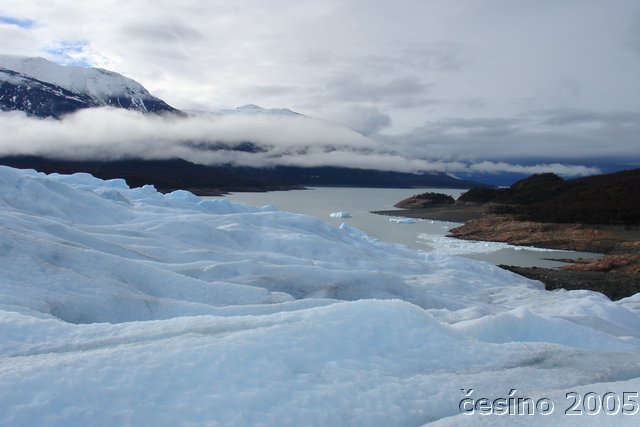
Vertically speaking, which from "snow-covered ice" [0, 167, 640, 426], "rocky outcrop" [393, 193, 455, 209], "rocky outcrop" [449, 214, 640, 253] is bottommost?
"rocky outcrop" [449, 214, 640, 253]

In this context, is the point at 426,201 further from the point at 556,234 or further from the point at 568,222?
the point at 556,234

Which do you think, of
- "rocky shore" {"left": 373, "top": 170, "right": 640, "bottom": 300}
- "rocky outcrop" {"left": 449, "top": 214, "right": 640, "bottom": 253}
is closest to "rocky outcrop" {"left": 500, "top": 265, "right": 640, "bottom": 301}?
"rocky shore" {"left": 373, "top": 170, "right": 640, "bottom": 300}

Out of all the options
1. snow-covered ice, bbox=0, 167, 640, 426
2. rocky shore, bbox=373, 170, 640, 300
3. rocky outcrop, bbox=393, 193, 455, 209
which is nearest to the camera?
snow-covered ice, bbox=0, 167, 640, 426

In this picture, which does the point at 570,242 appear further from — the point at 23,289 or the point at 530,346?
the point at 23,289

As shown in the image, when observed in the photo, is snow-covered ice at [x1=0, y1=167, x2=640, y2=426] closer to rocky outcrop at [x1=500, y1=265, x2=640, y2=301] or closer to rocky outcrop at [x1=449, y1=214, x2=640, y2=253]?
rocky outcrop at [x1=500, y1=265, x2=640, y2=301]

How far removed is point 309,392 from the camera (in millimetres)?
4023

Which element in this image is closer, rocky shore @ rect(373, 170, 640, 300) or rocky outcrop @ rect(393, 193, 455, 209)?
rocky shore @ rect(373, 170, 640, 300)

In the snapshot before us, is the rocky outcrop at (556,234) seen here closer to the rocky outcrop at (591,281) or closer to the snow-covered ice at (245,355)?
the rocky outcrop at (591,281)

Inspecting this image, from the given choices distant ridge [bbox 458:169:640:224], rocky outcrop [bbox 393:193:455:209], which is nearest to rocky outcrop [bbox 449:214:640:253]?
distant ridge [bbox 458:169:640:224]

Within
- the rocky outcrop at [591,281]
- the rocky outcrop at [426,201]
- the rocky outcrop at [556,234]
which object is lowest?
the rocky outcrop at [591,281]

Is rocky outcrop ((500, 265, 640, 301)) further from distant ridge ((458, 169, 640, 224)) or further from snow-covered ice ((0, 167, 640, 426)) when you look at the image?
distant ridge ((458, 169, 640, 224))

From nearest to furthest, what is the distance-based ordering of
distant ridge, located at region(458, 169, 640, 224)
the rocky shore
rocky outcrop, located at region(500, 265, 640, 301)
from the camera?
rocky outcrop, located at region(500, 265, 640, 301) → the rocky shore → distant ridge, located at region(458, 169, 640, 224)

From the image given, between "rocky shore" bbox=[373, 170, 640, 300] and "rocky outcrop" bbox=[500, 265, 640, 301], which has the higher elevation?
"rocky shore" bbox=[373, 170, 640, 300]

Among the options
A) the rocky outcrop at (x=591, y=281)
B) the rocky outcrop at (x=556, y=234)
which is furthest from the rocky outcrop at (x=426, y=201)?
the rocky outcrop at (x=591, y=281)
